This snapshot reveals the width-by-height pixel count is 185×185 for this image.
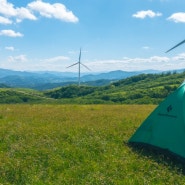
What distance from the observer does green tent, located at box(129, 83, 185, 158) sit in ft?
47.2

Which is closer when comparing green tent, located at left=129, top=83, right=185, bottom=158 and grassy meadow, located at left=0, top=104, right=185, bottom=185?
grassy meadow, located at left=0, top=104, right=185, bottom=185

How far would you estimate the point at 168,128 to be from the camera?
1507 cm

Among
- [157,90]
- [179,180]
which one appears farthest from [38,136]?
[157,90]

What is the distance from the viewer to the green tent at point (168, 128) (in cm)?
1439

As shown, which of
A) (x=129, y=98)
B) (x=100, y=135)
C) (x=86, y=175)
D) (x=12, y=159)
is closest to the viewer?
(x=86, y=175)

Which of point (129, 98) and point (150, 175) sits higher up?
point (150, 175)

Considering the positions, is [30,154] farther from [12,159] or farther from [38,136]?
[38,136]

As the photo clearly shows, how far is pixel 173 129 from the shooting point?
14805 millimetres

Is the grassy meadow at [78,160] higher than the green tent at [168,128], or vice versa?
the green tent at [168,128]

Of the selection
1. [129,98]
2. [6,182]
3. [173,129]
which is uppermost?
[173,129]

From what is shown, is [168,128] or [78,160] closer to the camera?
[78,160]

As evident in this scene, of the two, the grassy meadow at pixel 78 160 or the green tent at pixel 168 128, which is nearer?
the grassy meadow at pixel 78 160

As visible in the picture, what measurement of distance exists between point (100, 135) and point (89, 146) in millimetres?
2146

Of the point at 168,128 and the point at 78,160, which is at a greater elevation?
the point at 168,128
